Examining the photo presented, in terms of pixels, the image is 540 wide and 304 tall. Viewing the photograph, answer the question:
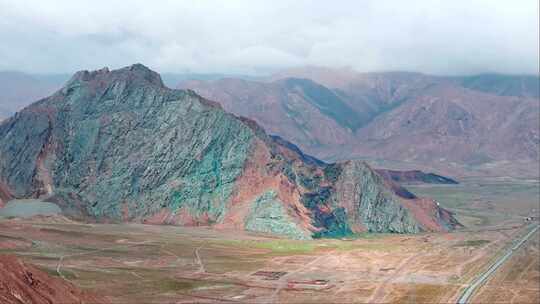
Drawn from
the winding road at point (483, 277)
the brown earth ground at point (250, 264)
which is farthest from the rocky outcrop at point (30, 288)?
the winding road at point (483, 277)

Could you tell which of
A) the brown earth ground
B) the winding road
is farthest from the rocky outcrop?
the winding road

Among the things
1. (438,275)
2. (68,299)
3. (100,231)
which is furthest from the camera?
(100,231)

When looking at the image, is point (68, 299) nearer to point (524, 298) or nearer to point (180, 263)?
point (180, 263)

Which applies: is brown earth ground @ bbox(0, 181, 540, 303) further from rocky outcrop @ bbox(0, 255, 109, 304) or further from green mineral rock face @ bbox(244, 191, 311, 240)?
rocky outcrop @ bbox(0, 255, 109, 304)

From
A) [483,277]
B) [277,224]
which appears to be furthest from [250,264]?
[483,277]

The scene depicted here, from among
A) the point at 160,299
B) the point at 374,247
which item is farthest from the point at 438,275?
the point at 160,299

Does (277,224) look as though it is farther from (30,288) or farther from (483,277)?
(30,288)

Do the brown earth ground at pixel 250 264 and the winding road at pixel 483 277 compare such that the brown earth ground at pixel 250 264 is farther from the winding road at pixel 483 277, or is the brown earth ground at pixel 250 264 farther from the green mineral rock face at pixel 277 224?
the green mineral rock face at pixel 277 224
